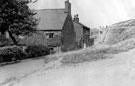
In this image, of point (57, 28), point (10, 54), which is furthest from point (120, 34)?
point (10, 54)

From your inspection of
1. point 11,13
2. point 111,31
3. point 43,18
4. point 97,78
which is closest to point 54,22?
point 43,18

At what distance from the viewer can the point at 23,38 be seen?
32844mm

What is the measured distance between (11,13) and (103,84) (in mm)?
14209

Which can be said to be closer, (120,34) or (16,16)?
(16,16)

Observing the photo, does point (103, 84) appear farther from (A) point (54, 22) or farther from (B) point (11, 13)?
(A) point (54, 22)

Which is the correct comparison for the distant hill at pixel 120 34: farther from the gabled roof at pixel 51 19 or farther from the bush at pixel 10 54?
the bush at pixel 10 54

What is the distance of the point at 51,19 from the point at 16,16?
14646mm

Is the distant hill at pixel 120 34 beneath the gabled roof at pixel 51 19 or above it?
beneath

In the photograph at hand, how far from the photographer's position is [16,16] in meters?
19.4

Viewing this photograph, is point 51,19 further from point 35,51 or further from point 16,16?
point 16,16

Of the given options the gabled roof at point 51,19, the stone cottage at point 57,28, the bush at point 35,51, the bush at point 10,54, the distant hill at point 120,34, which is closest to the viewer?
the bush at point 10,54

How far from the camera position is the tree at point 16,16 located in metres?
18.5

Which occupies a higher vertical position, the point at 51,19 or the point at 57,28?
the point at 51,19

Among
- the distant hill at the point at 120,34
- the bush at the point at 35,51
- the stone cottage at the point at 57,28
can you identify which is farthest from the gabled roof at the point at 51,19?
the distant hill at the point at 120,34
